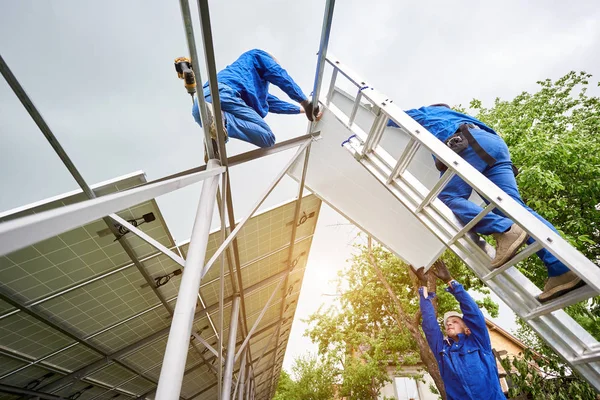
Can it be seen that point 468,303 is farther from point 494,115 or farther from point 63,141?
point 494,115

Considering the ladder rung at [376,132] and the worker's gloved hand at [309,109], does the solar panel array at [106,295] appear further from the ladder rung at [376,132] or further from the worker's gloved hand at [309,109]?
the ladder rung at [376,132]

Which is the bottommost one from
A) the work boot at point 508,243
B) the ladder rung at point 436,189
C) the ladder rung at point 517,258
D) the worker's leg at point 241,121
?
the ladder rung at point 517,258

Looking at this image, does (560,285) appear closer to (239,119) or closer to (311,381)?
(239,119)

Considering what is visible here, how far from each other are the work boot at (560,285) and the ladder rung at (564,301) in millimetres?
25

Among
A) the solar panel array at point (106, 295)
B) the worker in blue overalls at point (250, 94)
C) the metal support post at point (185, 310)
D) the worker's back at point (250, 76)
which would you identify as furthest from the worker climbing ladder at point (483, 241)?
the solar panel array at point (106, 295)

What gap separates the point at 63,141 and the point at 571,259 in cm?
462

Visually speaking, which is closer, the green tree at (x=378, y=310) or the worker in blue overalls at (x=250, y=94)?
the worker in blue overalls at (x=250, y=94)

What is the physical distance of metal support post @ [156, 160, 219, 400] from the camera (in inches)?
61.6

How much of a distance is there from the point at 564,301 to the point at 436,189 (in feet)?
3.76

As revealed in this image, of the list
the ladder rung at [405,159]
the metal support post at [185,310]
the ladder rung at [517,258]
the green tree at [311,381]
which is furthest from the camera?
the green tree at [311,381]

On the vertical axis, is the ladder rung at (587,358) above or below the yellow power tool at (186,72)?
below

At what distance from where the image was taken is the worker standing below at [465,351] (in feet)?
10.3

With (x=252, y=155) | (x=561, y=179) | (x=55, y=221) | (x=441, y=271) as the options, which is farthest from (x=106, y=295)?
(x=561, y=179)

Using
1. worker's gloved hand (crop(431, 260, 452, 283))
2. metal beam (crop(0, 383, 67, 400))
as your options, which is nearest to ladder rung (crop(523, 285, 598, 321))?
worker's gloved hand (crop(431, 260, 452, 283))
